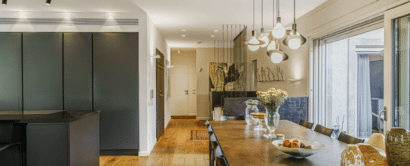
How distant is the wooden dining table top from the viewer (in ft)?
5.79

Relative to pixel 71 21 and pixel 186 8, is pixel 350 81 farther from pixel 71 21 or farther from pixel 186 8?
pixel 71 21

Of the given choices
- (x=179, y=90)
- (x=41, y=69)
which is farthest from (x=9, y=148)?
(x=179, y=90)

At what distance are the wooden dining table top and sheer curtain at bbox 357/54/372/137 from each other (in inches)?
61.0

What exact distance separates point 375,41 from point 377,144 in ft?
8.77

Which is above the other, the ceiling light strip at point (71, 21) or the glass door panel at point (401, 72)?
the ceiling light strip at point (71, 21)

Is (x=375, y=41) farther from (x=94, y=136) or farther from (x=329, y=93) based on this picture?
(x=94, y=136)

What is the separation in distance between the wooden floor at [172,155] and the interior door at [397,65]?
2.72m

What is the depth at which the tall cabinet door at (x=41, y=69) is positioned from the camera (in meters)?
A: 4.76

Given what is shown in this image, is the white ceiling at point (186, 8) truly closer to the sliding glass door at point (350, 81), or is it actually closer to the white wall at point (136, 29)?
the white wall at point (136, 29)

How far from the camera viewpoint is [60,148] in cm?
288

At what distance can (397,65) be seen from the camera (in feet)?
9.48

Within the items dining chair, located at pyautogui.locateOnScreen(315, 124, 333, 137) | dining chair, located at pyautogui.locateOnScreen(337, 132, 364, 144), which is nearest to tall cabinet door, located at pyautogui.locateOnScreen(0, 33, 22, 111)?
dining chair, located at pyautogui.locateOnScreen(315, 124, 333, 137)

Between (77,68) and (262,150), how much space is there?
156 inches

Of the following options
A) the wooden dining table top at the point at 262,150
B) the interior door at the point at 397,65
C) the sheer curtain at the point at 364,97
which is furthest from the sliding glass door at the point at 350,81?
the wooden dining table top at the point at 262,150
